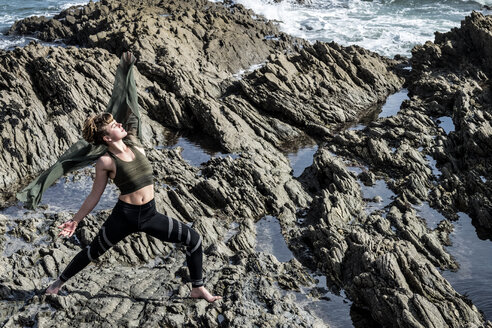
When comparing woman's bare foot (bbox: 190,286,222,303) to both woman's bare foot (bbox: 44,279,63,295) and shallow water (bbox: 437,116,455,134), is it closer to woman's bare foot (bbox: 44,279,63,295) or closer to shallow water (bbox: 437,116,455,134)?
woman's bare foot (bbox: 44,279,63,295)

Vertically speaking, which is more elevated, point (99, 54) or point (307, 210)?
point (99, 54)

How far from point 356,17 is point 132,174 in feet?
109

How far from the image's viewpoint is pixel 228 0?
34.4 metres

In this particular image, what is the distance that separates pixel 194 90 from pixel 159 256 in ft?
31.1

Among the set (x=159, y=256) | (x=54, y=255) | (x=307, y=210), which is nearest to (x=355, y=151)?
(x=307, y=210)

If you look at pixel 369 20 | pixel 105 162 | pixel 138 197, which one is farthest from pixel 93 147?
pixel 369 20

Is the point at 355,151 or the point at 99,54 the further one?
the point at 99,54

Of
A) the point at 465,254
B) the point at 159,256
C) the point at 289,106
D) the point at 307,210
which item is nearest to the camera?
the point at 159,256

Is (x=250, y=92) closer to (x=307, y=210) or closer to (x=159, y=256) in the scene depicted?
(x=307, y=210)

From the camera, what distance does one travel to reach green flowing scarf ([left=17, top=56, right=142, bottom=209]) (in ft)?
22.6

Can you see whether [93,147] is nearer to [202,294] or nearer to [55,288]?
[55,288]

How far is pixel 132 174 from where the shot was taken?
673 cm

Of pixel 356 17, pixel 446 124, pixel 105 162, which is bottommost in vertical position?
pixel 356 17

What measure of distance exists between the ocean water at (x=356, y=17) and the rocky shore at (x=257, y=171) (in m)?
6.44
